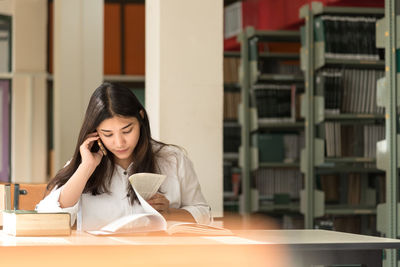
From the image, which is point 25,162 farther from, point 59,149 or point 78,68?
point 78,68

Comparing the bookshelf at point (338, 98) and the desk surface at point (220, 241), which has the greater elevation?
the bookshelf at point (338, 98)

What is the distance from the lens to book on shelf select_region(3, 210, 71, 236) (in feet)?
6.75

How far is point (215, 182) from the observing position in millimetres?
3842

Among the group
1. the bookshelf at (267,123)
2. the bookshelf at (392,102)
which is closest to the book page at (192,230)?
the bookshelf at (392,102)

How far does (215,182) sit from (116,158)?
4.07ft

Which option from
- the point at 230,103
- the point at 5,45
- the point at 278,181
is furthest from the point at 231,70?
the point at 5,45

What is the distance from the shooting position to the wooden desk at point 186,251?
5.91 ft

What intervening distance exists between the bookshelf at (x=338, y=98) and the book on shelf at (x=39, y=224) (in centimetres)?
329

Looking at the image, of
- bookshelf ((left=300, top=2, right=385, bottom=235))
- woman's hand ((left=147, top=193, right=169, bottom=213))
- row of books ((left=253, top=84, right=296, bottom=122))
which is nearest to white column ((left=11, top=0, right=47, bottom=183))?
row of books ((left=253, top=84, right=296, bottom=122))

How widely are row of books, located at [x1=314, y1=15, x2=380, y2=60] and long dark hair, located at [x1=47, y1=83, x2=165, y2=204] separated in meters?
2.83

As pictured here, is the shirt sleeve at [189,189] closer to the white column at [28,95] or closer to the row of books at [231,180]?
the white column at [28,95]

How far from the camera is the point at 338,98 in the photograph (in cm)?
528

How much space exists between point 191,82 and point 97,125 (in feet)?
4.19

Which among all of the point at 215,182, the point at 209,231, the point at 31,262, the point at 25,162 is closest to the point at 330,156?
the point at 215,182
